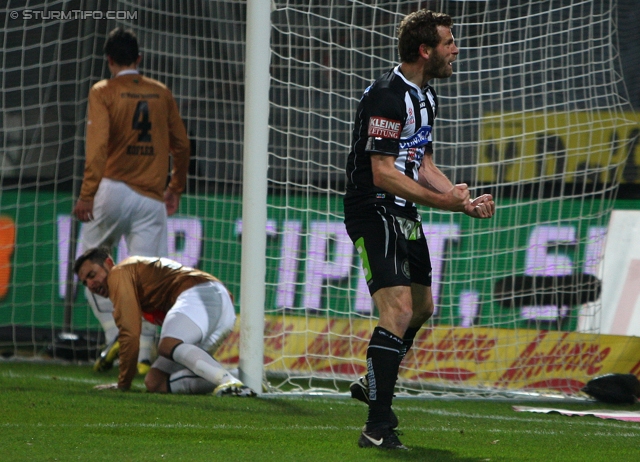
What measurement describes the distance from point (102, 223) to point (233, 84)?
1.62 metres

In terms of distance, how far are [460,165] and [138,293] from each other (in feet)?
8.26

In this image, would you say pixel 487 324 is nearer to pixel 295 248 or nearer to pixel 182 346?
pixel 295 248

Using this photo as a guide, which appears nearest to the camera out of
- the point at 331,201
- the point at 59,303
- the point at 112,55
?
the point at 112,55

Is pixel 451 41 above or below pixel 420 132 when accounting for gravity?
above

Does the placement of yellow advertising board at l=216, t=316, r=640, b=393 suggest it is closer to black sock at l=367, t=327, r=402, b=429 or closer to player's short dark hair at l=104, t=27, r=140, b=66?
player's short dark hair at l=104, t=27, r=140, b=66

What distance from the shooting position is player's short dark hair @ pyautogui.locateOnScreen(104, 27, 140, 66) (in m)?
6.94

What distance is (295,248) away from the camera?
7.34 meters

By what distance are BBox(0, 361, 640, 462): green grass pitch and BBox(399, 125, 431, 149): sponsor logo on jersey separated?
48.9 inches

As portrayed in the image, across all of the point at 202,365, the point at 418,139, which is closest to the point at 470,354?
the point at 202,365

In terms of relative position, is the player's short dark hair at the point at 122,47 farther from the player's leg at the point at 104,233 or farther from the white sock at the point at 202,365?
the white sock at the point at 202,365

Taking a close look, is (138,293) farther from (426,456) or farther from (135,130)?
(426,456)

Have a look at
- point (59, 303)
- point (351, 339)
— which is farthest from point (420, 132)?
point (59, 303)

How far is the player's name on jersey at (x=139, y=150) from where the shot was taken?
7.11m

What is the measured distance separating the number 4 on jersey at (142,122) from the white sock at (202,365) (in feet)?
6.32
